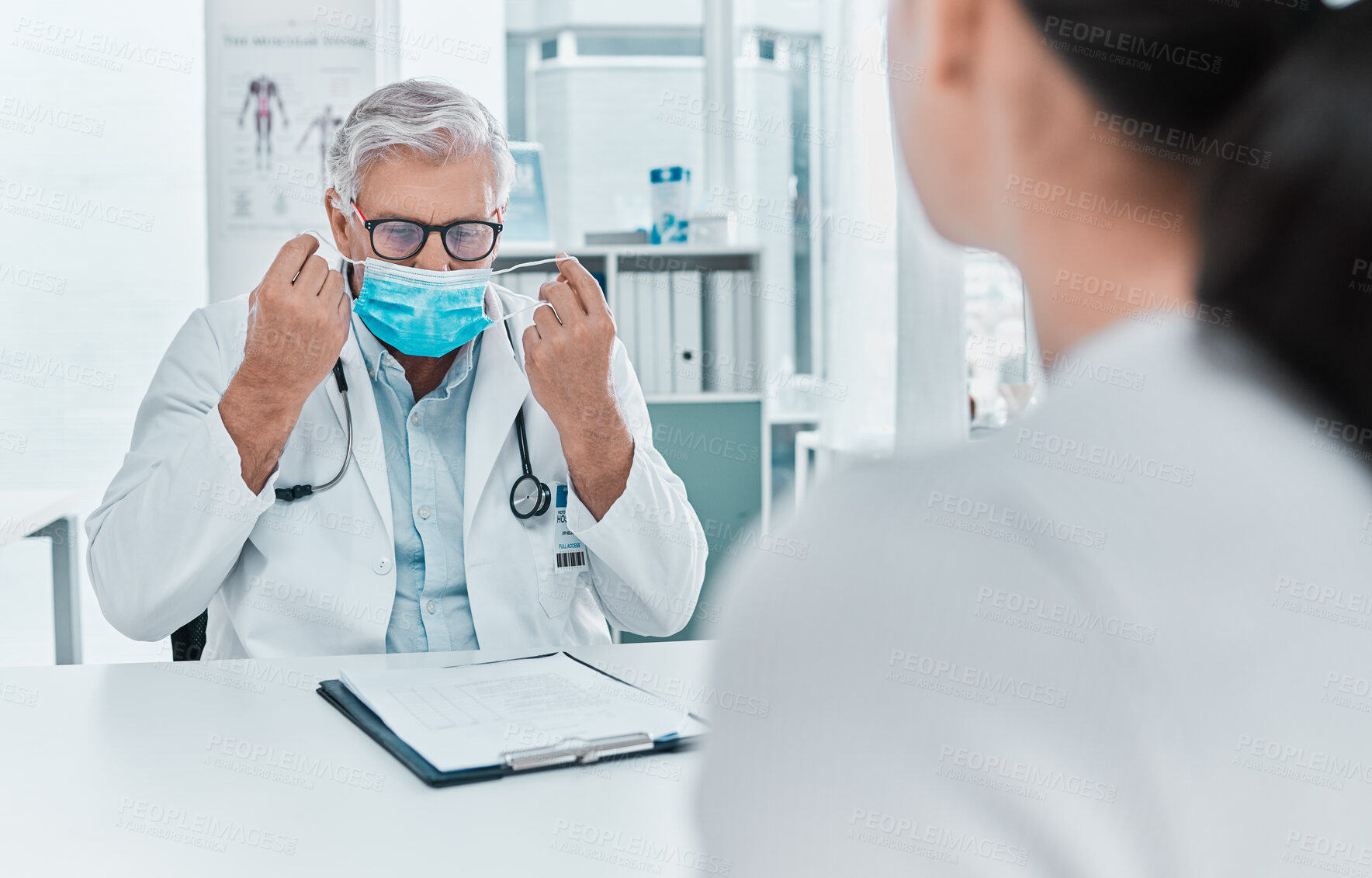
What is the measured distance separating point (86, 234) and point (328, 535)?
2.26m

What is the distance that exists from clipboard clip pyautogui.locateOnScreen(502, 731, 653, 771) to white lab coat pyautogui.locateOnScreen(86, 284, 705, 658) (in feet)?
1.29

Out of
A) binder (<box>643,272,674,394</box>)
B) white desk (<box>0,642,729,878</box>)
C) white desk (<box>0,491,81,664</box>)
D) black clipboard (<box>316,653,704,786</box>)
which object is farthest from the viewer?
binder (<box>643,272,674,394</box>)

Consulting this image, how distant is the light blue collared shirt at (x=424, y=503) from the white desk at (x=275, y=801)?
11.1 inches

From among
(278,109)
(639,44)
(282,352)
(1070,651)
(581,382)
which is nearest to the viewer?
(1070,651)

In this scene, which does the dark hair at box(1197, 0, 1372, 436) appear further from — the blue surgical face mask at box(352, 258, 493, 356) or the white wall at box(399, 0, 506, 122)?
the white wall at box(399, 0, 506, 122)

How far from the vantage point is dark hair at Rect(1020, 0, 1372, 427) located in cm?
32

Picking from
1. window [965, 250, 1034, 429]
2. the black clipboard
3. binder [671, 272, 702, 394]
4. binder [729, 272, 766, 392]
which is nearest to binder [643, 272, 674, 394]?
binder [671, 272, 702, 394]

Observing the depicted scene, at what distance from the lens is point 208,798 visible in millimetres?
868

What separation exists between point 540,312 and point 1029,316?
47.2 inches

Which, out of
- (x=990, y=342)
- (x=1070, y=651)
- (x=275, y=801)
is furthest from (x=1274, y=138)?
(x=990, y=342)

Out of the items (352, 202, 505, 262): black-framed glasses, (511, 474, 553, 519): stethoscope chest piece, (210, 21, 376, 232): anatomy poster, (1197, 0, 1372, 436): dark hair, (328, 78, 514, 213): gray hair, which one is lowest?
(511, 474, 553, 519): stethoscope chest piece

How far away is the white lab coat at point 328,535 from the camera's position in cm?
128

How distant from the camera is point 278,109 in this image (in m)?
3.13

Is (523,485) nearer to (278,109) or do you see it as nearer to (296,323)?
(296,323)
